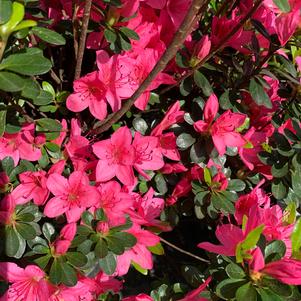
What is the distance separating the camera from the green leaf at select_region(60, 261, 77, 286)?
130cm

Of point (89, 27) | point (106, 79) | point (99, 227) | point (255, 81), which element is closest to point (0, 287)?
point (99, 227)

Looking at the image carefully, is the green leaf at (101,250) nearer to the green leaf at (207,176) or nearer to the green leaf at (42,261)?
the green leaf at (42,261)

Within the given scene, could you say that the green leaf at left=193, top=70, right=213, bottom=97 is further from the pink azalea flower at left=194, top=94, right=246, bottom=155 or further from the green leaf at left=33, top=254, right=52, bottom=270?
the green leaf at left=33, top=254, right=52, bottom=270

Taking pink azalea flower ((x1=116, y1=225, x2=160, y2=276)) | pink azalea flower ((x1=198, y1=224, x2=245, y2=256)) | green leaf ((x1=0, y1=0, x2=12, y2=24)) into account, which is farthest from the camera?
pink azalea flower ((x1=116, y1=225, x2=160, y2=276))

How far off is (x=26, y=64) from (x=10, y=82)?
0.08m

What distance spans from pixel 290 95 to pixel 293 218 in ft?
1.28

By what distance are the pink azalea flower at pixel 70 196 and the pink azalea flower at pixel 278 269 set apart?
1.54ft

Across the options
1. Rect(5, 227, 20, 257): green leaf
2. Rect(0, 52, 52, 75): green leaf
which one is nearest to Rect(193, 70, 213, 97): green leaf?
Rect(0, 52, 52, 75): green leaf

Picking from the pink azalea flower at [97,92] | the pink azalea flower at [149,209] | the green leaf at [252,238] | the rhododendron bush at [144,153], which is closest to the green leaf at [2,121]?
the rhododendron bush at [144,153]

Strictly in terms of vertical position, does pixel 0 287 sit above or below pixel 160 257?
above

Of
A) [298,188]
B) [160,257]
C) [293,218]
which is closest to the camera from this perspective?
[293,218]

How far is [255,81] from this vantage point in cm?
142

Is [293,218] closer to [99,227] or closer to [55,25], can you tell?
[99,227]

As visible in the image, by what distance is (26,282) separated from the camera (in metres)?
1.37
